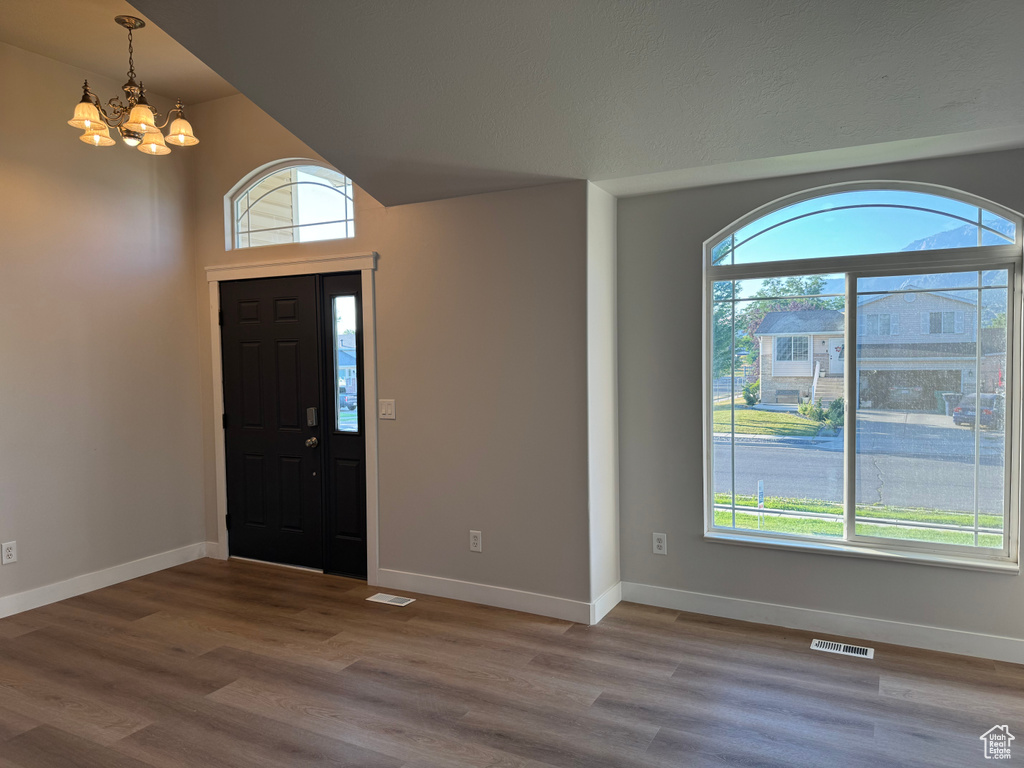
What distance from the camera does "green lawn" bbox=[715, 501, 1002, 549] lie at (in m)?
3.32

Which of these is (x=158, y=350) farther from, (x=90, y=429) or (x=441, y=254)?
(x=441, y=254)

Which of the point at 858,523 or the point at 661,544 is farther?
the point at 661,544

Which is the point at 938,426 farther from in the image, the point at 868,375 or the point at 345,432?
the point at 345,432

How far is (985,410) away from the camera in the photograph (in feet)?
10.7

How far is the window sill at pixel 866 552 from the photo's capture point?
3193 mm

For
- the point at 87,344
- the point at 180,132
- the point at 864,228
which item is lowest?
the point at 87,344

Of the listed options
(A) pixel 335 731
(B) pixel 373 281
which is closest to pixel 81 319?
(B) pixel 373 281

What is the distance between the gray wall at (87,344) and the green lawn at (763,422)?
3790 mm

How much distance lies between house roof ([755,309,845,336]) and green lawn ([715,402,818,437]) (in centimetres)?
44

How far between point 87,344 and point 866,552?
475 cm

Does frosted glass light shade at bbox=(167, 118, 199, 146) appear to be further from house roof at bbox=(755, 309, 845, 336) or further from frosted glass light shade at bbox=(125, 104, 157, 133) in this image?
house roof at bbox=(755, 309, 845, 336)

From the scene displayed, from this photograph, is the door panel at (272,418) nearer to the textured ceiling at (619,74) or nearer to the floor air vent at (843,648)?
the textured ceiling at (619,74)

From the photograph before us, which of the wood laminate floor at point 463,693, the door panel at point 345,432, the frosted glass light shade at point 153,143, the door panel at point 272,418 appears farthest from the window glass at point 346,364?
the frosted glass light shade at point 153,143

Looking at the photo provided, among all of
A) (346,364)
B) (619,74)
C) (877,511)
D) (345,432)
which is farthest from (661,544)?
(619,74)
